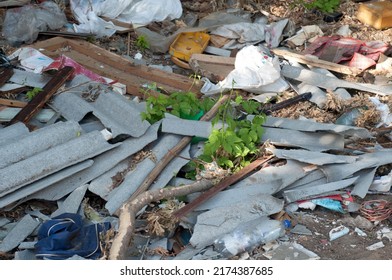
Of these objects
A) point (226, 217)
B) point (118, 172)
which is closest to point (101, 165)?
point (118, 172)

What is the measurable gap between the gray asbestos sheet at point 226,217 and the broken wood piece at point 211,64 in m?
3.09

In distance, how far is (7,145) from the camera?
5.98m

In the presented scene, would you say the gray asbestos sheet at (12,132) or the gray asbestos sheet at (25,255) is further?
the gray asbestos sheet at (12,132)

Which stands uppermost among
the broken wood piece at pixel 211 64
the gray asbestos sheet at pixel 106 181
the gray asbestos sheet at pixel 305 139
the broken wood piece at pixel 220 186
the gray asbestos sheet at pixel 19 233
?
the broken wood piece at pixel 220 186

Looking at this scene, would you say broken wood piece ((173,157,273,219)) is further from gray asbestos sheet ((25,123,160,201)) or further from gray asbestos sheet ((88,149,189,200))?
gray asbestos sheet ((25,123,160,201))

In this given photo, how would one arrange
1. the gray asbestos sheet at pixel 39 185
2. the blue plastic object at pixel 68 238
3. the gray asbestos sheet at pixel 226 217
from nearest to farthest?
the blue plastic object at pixel 68 238
the gray asbestos sheet at pixel 226 217
the gray asbestos sheet at pixel 39 185

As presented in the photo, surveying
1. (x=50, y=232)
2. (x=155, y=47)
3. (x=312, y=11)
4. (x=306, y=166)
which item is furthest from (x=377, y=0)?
(x=50, y=232)

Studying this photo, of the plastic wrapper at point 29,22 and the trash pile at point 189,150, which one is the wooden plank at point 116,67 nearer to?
the trash pile at point 189,150

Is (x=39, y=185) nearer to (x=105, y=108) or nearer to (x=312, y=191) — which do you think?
(x=105, y=108)

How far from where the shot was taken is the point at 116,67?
8.52m

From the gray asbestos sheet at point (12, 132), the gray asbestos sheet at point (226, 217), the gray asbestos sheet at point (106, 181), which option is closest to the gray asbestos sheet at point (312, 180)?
the gray asbestos sheet at point (226, 217)

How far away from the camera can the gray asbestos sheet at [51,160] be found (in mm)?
5655

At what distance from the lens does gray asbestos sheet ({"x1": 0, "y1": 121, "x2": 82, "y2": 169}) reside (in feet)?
19.4

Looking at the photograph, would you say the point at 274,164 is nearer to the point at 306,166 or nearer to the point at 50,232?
the point at 306,166
